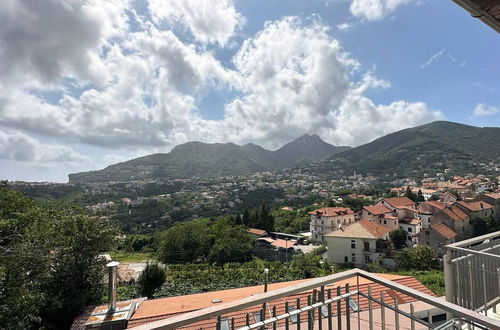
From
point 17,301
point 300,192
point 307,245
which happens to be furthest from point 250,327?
point 300,192

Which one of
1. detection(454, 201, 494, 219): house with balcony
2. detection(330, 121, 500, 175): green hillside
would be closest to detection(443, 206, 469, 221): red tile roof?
detection(454, 201, 494, 219): house with balcony

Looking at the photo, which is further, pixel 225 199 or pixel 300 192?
pixel 300 192

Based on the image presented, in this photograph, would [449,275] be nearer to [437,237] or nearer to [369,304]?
[369,304]

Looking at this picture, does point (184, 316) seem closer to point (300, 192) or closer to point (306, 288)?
point (306, 288)

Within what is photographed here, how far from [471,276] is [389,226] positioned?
39603 millimetres

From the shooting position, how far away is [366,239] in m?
28.9

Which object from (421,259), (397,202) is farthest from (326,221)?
(421,259)

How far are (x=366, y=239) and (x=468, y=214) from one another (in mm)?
18109

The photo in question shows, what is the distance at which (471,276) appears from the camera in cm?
291

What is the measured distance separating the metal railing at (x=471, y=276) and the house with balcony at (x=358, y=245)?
28.4 m

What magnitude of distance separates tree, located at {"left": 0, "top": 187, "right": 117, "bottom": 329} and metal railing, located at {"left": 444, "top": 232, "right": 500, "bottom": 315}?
9140 mm

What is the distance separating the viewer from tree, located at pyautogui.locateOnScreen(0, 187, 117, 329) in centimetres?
748

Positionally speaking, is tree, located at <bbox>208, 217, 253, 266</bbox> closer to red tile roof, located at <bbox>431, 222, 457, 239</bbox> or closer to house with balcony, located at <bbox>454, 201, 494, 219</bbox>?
red tile roof, located at <bbox>431, 222, 457, 239</bbox>

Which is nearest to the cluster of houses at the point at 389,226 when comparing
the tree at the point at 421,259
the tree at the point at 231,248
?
the tree at the point at 421,259
